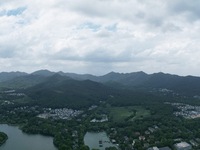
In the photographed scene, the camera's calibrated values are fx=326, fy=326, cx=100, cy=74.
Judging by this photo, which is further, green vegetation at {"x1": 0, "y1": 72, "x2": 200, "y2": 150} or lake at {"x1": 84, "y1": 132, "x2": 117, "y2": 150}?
green vegetation at {"x1": 0, "y1": 72, "x2": 200, "y2": 150}

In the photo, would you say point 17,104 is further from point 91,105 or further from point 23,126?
point 23,126

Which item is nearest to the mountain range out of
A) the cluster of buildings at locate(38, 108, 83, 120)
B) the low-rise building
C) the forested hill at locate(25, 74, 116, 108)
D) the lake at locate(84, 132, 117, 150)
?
the forested hill at locate(25, 74, 116, 108)

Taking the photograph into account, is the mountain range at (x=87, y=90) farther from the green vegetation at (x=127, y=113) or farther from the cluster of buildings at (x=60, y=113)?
the green vegetation at (x=127, y=113)

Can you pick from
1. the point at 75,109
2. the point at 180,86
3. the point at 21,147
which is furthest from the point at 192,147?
the point at 180,86

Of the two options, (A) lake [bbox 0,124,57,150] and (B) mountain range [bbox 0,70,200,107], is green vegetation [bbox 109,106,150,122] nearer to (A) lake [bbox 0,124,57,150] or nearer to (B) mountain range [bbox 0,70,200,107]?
(B) mountain range [bbox 0,70,200,107]

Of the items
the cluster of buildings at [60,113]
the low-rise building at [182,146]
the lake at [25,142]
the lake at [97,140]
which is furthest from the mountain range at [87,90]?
the low-rise building at [182,146]

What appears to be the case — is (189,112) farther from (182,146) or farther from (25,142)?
(25,142)

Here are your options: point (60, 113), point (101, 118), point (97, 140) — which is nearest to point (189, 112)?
point (101, 118)
